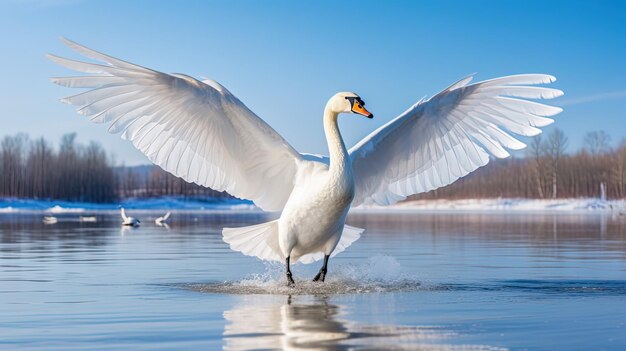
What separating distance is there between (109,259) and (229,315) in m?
8.56

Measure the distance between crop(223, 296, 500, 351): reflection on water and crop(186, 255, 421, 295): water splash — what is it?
188 cm

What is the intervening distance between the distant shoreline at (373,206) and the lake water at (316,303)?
6742cm

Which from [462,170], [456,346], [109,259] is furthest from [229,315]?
[109,259]

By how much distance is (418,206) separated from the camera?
10981 centimetres

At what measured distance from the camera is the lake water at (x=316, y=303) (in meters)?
6.61

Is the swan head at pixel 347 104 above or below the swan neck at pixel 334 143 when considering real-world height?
above

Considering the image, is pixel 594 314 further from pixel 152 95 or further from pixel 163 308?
pixel 152 95

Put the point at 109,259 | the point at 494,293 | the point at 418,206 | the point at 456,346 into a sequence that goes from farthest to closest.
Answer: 1. the point at 418,206
2. the point at 109,259
3. the point at 494,293
4. the point at 456,346

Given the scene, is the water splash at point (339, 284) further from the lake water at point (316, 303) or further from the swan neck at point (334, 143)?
the swan neck at point (334, 143)

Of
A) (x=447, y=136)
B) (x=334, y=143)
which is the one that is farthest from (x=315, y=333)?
(x=447, y=136)

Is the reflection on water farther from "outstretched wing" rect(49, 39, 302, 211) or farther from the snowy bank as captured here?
the snowy bank

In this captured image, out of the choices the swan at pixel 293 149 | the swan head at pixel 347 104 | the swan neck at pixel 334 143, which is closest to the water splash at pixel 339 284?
Answer: the swan at pixel 293 149

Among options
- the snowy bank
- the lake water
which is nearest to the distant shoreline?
the snowy bank

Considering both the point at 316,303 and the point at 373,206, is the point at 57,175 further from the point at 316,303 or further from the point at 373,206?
the point at 316,303
